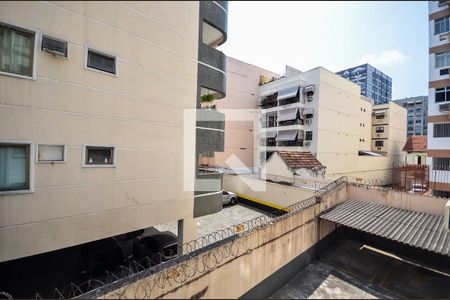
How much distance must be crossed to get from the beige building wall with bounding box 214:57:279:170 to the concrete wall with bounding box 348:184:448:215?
47.9 feet

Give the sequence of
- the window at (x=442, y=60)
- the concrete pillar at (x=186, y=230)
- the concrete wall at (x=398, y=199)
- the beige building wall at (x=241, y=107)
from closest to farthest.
Result: 1. the concrete pillar at (x=186, y=230)
2. the concrete wall at (x=398, y=199)
3. the window at (x=442, y=60)
4. the beige building wall at (x=241, y=107)

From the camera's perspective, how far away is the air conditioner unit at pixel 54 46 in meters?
5.02

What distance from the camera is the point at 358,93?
89.1ft

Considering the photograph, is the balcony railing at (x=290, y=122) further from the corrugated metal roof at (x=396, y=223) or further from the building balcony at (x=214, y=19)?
the building balcony at (x=214, y=19)

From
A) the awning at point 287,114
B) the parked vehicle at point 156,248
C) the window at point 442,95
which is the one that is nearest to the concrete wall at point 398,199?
the parked vehicle at point 156,248

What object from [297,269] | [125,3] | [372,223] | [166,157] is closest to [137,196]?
[166,157]

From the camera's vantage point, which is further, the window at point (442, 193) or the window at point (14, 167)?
the window at point (442, 193)

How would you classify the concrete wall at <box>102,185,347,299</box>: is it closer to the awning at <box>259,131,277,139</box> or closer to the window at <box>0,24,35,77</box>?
the window at <box>0,24,35,77</box>

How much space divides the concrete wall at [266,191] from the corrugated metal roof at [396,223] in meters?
3.88

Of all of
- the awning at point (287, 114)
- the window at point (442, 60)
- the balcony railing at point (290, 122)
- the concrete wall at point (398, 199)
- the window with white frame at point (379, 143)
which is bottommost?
the concrete wall at point (398, 199)

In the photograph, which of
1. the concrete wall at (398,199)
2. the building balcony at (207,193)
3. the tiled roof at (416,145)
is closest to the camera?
the building balcony at (207,193)

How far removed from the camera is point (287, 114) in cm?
2527

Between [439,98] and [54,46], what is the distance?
22.8 metres

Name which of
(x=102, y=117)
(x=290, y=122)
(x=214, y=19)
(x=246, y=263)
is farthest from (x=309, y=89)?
(x=102, y=117)
